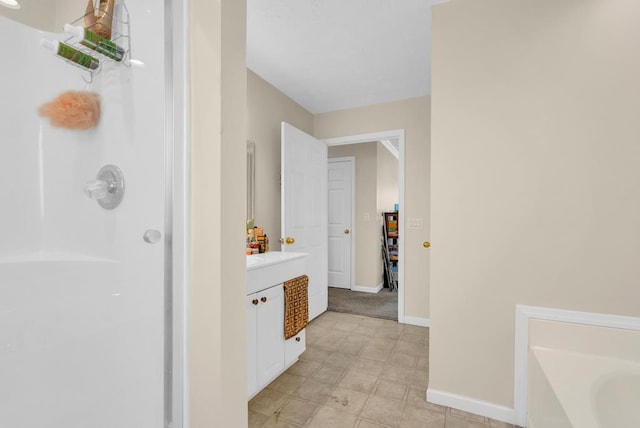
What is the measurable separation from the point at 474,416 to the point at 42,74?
2729 mm

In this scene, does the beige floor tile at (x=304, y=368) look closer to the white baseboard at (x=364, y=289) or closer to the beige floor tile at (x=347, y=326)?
the beige floor tile at (x=347, y=326)

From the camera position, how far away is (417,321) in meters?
3.24

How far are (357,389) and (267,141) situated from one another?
2.28m

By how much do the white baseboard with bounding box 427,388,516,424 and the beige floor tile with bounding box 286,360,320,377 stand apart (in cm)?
84

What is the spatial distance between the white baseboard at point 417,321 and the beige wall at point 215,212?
8.62ft

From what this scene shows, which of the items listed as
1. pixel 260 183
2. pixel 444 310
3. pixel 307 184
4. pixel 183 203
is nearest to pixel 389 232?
pixel 307 184

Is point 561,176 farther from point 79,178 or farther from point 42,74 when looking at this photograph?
point 42,74

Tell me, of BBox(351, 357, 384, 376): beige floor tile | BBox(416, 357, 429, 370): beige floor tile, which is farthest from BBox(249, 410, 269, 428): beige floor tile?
BBox(416, 357, 429, 370): beige floor tile

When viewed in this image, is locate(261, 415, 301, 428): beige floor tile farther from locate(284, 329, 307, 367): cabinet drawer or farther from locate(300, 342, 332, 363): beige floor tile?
locate(300, 342, 332, 363): beige floor tile

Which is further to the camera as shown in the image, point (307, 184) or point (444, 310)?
point (307, 184)

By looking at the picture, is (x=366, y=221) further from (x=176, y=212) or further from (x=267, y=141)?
(x=176, y=212)

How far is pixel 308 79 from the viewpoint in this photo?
290cm

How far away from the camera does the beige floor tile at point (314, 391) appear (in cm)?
191

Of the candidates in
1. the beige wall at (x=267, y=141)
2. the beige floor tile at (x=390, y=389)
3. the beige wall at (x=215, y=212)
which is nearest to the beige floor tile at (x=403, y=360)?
the beige floor tile at (x=390, y=389)
